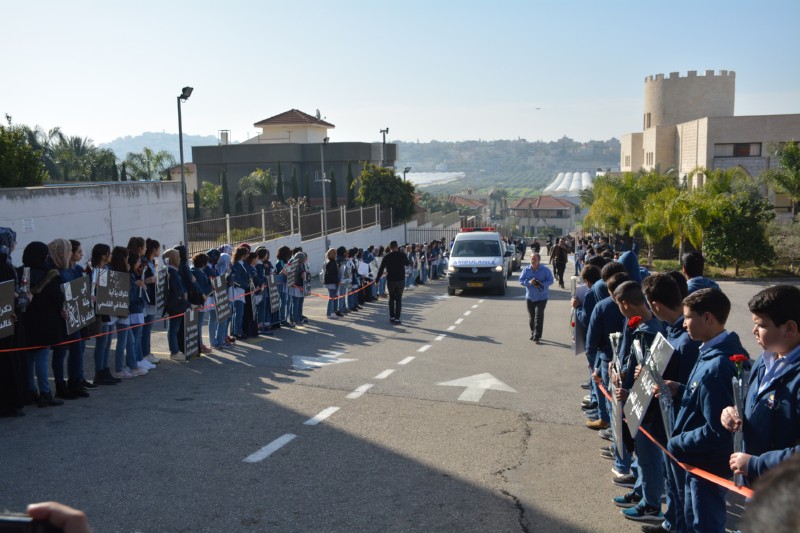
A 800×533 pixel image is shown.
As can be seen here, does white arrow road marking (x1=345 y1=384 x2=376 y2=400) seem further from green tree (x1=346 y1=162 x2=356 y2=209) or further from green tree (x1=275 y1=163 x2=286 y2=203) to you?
green tree (x1=275 y1=163 x2=286 y2=203)

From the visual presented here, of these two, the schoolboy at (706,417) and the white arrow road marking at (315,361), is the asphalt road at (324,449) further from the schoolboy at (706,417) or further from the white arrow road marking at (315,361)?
the schoolboy at (706,417)

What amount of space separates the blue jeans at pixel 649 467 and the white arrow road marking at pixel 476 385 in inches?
163

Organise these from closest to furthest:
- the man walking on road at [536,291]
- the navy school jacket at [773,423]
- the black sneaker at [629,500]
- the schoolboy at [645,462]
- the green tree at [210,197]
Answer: the navy school jacket at [773,423]
the schoolboy at [645,462]
the black sneaker at [629,500]
the man walking on road at [536,291]
the green tree at [210,197]

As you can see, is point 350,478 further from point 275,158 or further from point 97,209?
point 275,158

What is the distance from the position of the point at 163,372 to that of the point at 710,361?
8.98 metres

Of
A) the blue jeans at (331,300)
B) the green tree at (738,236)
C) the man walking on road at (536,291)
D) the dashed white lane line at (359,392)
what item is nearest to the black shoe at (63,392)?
the dashed white lane line at (359,392)

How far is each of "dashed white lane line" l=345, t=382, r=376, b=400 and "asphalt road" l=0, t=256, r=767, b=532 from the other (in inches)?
1.6

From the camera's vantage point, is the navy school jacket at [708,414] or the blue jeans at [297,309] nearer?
the navy school jacket at [708,414]

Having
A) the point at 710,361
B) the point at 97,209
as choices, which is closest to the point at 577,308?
the point at 710,361

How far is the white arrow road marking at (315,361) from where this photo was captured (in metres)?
12.4

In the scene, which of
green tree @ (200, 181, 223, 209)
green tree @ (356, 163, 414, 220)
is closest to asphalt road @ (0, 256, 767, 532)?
green tree @ (356, 163, 414, 220)

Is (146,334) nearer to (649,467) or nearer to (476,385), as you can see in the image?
(476,385)

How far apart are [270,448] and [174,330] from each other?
5658 millimetres

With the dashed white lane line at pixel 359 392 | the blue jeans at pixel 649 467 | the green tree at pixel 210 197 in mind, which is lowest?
the dashed white lane line at pixel 359 392
